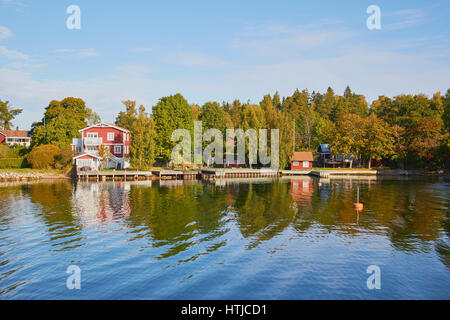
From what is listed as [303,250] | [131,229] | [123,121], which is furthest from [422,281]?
[123,121]

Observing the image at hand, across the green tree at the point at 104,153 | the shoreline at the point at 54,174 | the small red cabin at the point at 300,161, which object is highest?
the green tree at the point at 104,153

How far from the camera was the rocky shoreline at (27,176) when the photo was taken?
7044 cm

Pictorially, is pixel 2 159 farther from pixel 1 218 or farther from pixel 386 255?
pixel 386 255

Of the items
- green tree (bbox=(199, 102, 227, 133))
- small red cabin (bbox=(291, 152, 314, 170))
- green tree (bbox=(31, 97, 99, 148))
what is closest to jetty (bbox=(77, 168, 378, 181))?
small red cabin (bbox=(291, 152, 314, 170))

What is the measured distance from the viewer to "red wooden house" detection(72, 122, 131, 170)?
81.3 meters

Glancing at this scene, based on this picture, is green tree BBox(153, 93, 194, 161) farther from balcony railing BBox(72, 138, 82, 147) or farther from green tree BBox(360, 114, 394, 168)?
green tree BBox(360, 114, 394, 168)

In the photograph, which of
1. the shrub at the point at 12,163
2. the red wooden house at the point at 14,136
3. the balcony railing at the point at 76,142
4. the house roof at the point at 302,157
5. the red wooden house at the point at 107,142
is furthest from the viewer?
the red wooden house at the point at 14,136

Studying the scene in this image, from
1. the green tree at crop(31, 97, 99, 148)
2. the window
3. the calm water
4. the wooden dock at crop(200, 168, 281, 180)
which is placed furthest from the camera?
the green tree at crop(31, 97, 99, 148)

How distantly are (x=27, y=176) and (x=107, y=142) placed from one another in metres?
19.0

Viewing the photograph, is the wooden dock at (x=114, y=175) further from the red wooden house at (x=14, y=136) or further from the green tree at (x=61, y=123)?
the red wooden house at (x=14, y=136)

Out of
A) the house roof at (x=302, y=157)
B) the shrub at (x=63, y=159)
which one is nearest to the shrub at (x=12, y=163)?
the shrub at (x=63, y=159)

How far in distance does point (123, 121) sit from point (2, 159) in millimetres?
44397

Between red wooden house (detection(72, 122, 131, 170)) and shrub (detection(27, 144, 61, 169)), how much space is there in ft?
18.9

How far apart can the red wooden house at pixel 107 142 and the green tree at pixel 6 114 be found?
53.5m
